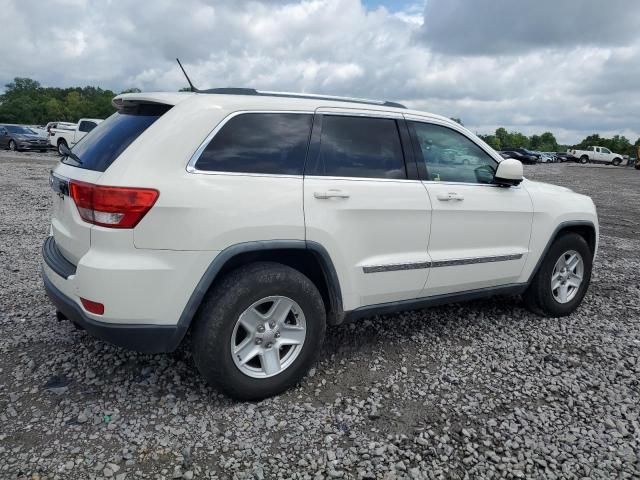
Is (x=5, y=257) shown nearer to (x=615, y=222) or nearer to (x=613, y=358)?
(x=613, y=358)

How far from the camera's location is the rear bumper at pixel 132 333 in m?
2.71

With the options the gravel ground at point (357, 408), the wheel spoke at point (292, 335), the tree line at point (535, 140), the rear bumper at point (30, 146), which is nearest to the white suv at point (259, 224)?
the wheel spoke at point (292, 335)

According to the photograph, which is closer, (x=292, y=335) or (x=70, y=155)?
(x=292, y=335)

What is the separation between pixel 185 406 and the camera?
3.05 metres

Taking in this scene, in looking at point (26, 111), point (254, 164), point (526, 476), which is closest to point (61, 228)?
point (254, 164)

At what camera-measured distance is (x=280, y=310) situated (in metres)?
3.08

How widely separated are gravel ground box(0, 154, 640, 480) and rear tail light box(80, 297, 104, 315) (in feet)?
2.20

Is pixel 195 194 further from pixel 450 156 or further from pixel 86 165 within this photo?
pixel 450 156

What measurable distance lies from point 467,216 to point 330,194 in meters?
1.26

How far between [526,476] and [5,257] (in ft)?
19.7

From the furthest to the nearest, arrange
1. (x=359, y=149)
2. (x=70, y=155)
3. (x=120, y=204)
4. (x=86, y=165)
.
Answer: (x=359, y=149) → (x=70, y=155) → (x=86, y=165) → (x=120, y=204)

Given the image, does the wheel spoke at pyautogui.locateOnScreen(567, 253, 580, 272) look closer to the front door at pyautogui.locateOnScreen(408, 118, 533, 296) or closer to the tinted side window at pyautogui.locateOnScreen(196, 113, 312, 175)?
the front door at pyautogui.locateOnScreen(408, 118, 533, 296)

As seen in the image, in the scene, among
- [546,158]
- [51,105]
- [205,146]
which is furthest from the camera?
[51,105]

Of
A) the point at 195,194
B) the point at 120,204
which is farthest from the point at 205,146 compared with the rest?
the point at 120,204
